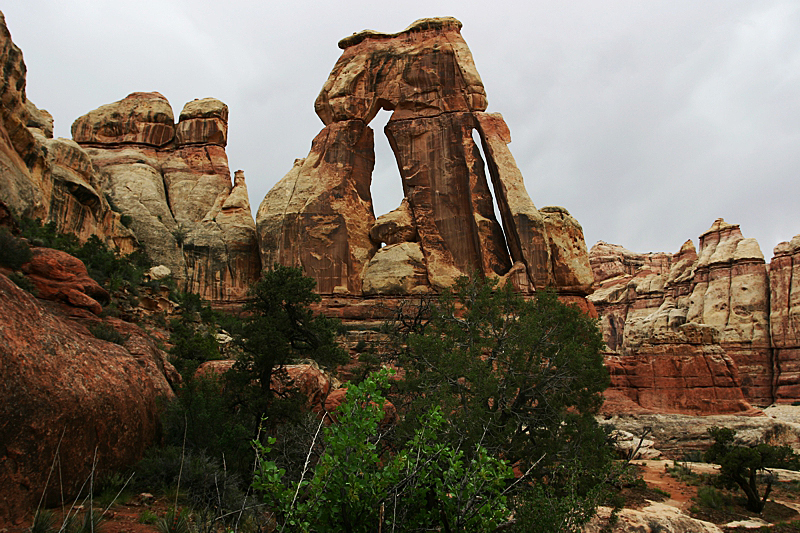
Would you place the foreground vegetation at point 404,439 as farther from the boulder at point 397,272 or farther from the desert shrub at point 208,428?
the boulder at point 397,272

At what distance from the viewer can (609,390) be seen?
93.0 ft

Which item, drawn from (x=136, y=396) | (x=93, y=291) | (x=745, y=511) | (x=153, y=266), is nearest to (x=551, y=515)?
(x=136, y=396)

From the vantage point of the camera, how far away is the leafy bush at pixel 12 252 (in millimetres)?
10555

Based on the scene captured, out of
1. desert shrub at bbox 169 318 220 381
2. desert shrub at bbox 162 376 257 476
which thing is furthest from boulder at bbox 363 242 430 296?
desert shrub at bbox 162 376 257 476

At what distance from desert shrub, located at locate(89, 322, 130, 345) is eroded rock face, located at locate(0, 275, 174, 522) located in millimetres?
968

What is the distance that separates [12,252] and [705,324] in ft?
145

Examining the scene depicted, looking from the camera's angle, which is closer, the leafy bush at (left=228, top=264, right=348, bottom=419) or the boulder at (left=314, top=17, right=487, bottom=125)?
the leafy bush at (left=228, top=264, right=348, bottom=419)

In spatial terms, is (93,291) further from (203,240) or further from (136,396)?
(203,240)

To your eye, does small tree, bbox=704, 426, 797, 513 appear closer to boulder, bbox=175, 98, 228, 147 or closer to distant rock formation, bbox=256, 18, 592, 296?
distant rock formation, bbox=256, 18, 592, 296

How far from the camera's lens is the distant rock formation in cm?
3288

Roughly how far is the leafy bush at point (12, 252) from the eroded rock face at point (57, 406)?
10.9 ft

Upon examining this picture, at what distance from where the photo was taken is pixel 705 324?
41156 millimetres

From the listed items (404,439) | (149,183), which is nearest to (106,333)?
(404,439)

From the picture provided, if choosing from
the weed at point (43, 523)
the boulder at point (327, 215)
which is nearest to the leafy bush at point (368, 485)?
the weed at point (43, 523)
